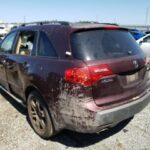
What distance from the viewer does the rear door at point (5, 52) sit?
16.6 feet

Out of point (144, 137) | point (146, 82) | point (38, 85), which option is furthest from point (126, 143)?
point (38, 85)

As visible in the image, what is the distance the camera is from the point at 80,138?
403 cm

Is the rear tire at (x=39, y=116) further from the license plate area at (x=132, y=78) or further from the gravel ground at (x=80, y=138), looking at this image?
the license plate area at (x=132, y=78)

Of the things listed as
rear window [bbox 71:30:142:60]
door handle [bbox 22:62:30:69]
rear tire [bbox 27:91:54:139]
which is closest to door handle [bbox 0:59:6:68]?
door handle [bbox 22:62:30:69]

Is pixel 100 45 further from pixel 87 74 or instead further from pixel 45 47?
pixel 45 47

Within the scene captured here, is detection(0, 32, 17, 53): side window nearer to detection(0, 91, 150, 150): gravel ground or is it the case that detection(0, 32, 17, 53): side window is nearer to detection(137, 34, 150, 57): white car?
detection(0, 91, 150, 150): gravel ground

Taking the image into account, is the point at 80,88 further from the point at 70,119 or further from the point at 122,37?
the point at 122,37

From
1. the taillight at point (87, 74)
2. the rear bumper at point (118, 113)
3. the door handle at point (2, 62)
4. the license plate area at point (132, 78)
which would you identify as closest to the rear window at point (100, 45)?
the taillight at point (87, 74)

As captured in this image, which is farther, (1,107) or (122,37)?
(1,107)

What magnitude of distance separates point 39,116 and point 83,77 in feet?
4.33

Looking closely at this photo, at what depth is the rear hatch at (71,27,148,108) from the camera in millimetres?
3145

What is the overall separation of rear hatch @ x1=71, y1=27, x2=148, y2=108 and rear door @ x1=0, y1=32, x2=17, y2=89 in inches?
85.2

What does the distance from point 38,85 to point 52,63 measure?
0.47 meters

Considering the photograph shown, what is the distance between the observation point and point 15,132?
14.0 ft
